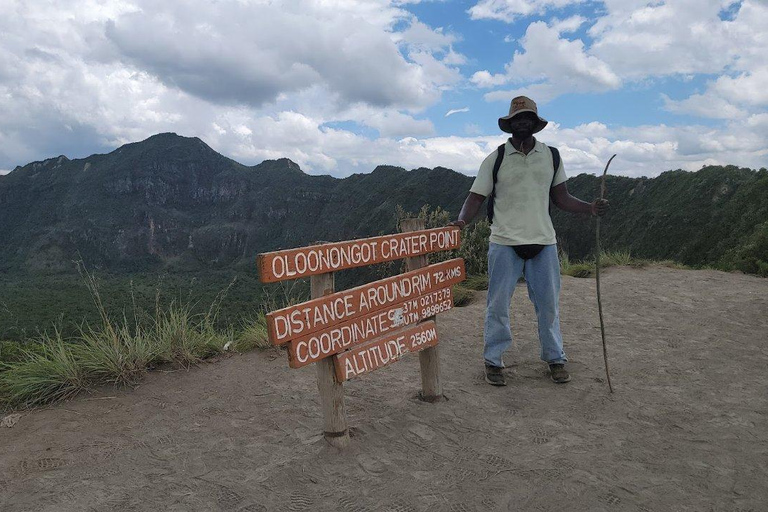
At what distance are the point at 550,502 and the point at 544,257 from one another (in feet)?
6.17

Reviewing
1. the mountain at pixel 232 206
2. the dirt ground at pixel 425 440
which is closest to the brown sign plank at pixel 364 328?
the dirt ground at pixel 425 440

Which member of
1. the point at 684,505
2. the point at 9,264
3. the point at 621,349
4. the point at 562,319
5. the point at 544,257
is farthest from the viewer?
the point at 9,264

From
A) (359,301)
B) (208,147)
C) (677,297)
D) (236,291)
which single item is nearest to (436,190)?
(236,291)

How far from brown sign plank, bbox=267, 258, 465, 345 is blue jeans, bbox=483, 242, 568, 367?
322 millimetres

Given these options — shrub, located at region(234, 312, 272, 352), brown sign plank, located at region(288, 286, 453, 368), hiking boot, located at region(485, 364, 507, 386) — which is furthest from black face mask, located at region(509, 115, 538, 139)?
shrub, located at region(234, 312, 272, 352)

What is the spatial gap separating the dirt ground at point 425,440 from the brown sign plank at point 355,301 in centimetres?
79

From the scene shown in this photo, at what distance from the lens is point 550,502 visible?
2.50 meters

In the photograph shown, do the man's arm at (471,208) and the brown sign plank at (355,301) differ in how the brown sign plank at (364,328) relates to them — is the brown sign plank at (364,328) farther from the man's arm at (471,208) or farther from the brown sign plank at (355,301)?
the man's arm at (471,208)

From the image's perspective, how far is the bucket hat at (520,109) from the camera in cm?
380

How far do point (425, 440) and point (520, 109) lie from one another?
7.89 ft

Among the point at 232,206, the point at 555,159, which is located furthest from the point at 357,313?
the point at 232,206

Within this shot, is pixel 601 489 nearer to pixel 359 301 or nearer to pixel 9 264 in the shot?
pixel 359 301

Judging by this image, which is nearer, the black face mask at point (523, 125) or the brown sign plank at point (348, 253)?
the brown sign plank at point (348, 253)

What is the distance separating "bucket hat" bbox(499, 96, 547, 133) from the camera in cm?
380
